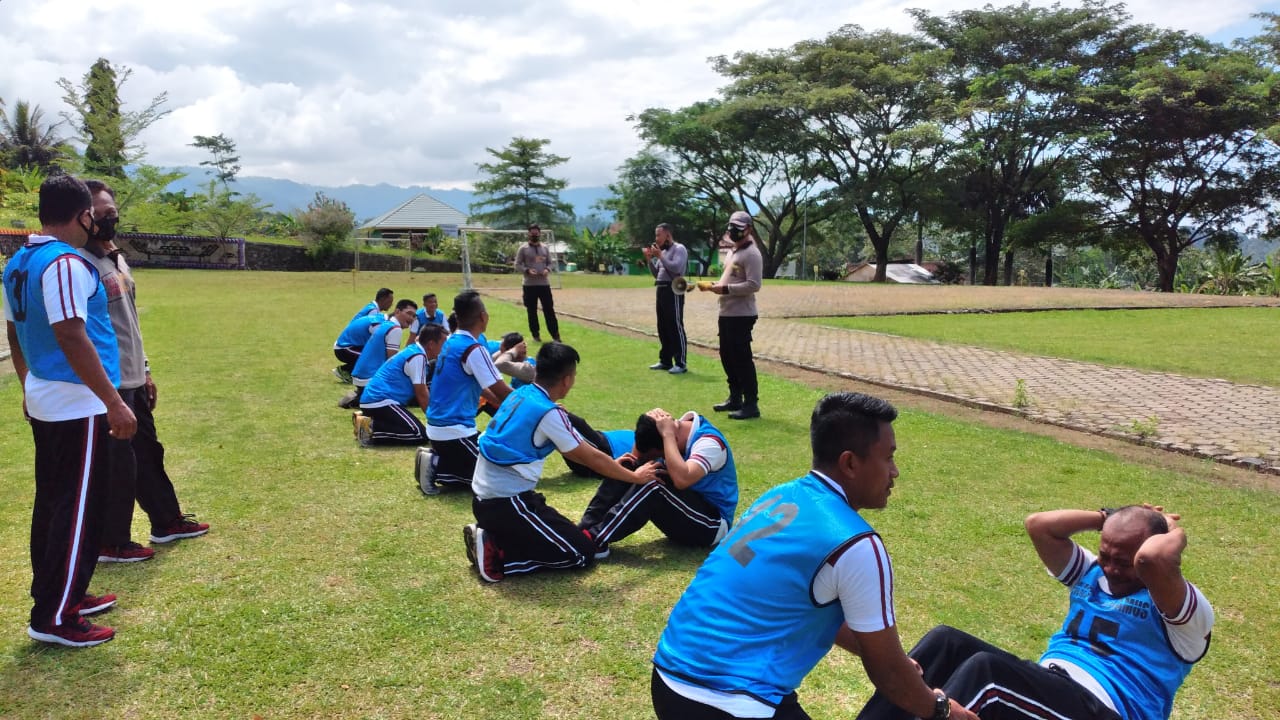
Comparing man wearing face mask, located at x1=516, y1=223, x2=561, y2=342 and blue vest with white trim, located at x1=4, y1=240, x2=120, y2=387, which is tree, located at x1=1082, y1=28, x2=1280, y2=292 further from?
blue vest with white trim, located at x1=4, y1=240, x2=120, y2=387

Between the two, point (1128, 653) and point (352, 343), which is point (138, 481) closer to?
point (1128, 653)

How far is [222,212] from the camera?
4462 centimetres

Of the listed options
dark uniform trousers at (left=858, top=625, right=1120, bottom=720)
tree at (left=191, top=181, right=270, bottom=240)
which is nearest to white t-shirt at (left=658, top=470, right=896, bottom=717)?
dark uniform trousers at (left=858, top=625, right=1120, bottom=720)

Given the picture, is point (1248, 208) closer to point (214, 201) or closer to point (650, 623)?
point (650, 623)

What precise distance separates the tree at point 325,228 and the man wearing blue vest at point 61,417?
42155 mm

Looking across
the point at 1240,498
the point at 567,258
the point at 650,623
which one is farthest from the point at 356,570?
the point at 567,258

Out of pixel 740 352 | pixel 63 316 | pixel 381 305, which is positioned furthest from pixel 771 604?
pixel 381 305

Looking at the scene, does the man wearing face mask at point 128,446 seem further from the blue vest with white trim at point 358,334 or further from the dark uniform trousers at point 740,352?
the blue vest with white trim at point 358,334

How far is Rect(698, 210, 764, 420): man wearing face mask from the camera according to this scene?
8.45 metres

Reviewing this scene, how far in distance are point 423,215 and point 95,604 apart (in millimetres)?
74034

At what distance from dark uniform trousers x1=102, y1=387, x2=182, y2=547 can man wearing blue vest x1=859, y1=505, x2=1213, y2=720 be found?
4017 mm

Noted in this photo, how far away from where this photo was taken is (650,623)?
12.9 ft

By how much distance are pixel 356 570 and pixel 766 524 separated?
3.05m

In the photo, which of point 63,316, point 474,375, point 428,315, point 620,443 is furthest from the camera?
point 428,315
